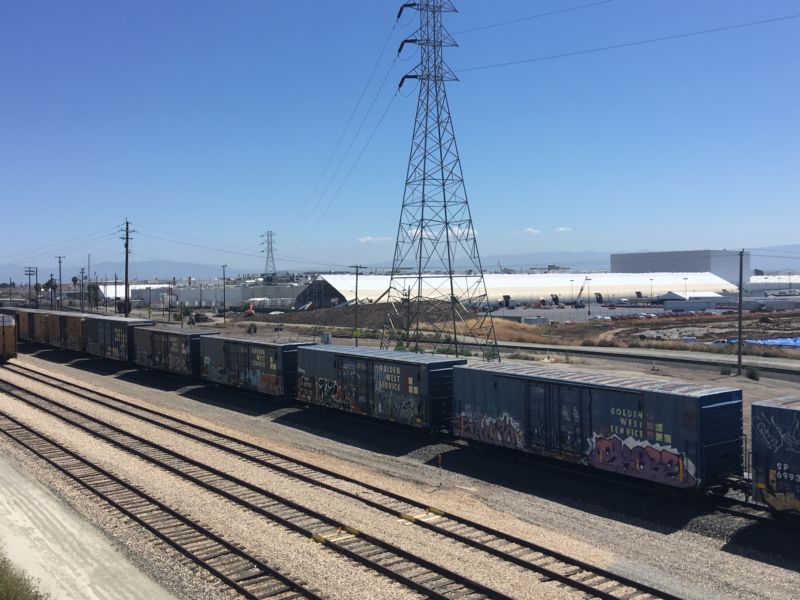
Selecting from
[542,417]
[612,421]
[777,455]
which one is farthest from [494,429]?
[777,455]

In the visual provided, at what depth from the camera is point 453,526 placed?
1764 centimetres

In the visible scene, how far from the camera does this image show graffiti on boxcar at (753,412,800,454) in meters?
16.2

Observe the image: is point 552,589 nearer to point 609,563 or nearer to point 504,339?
point 609,563

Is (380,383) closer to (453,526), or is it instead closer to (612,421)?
(612,421)

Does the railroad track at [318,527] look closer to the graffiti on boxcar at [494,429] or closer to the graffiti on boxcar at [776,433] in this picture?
→ the graffiti on boxcar at [494,429]

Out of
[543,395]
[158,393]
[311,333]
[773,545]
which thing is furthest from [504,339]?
[773,545]

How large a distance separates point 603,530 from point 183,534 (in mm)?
10498

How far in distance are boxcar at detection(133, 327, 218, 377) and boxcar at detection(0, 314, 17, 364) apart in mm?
12011

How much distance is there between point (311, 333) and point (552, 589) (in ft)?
255

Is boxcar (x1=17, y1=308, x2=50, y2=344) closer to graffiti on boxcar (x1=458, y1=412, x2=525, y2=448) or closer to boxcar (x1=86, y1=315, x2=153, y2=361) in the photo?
boxcar (x1=86, y1=315, x2=153, y2=361)

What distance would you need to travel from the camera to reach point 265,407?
1426 inches

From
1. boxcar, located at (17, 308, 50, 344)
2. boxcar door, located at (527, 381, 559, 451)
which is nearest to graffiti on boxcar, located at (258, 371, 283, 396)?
boxcar door, located at (527, 381, 559, 451)

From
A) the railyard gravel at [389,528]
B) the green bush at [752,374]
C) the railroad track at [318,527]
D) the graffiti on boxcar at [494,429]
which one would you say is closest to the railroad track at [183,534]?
the railroad track at [318,527]

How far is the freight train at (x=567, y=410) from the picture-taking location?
17062mm
